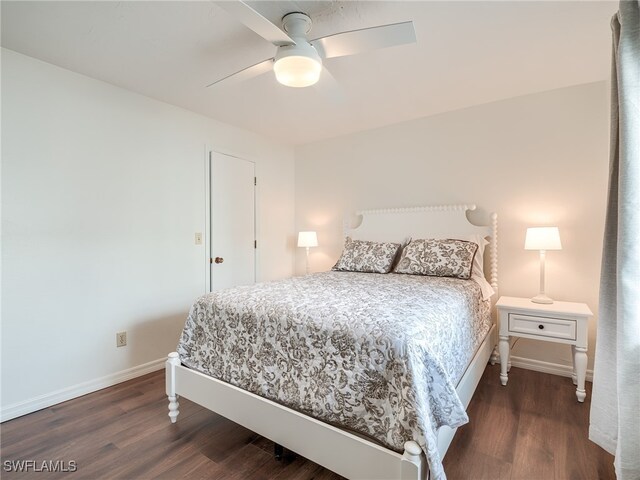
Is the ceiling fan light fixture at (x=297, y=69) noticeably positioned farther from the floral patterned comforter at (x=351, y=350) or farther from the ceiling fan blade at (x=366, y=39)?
the floral patterned comforter at (x=351, y=350)

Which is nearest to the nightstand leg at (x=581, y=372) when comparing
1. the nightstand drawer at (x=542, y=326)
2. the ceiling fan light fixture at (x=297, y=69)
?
the nightstand drawer at (x=542, y=326)

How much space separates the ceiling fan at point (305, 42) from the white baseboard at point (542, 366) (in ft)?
8.82

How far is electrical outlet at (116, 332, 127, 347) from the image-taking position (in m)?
2.53

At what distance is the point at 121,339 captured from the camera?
2.55m

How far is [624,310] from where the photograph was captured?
119cm

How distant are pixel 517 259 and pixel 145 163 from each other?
338 cm

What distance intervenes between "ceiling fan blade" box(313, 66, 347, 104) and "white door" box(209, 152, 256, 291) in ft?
5.35

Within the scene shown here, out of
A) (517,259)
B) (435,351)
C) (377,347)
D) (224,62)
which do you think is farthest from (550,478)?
(224,62)

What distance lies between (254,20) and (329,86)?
2.27ft

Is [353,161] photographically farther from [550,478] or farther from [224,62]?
[550,478]

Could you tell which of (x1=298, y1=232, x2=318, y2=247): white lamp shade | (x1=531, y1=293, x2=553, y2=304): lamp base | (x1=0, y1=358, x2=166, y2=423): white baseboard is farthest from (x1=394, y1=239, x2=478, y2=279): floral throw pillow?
(x1=0, y1=358, x2=166, y2=423): white baseboard

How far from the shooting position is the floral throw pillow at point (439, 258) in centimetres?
260

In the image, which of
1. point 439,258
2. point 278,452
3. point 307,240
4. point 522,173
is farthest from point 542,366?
point 307,240

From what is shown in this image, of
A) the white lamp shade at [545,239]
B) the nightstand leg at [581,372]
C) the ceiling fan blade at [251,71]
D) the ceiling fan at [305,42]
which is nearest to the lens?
the ceiling fan at [305,42]
